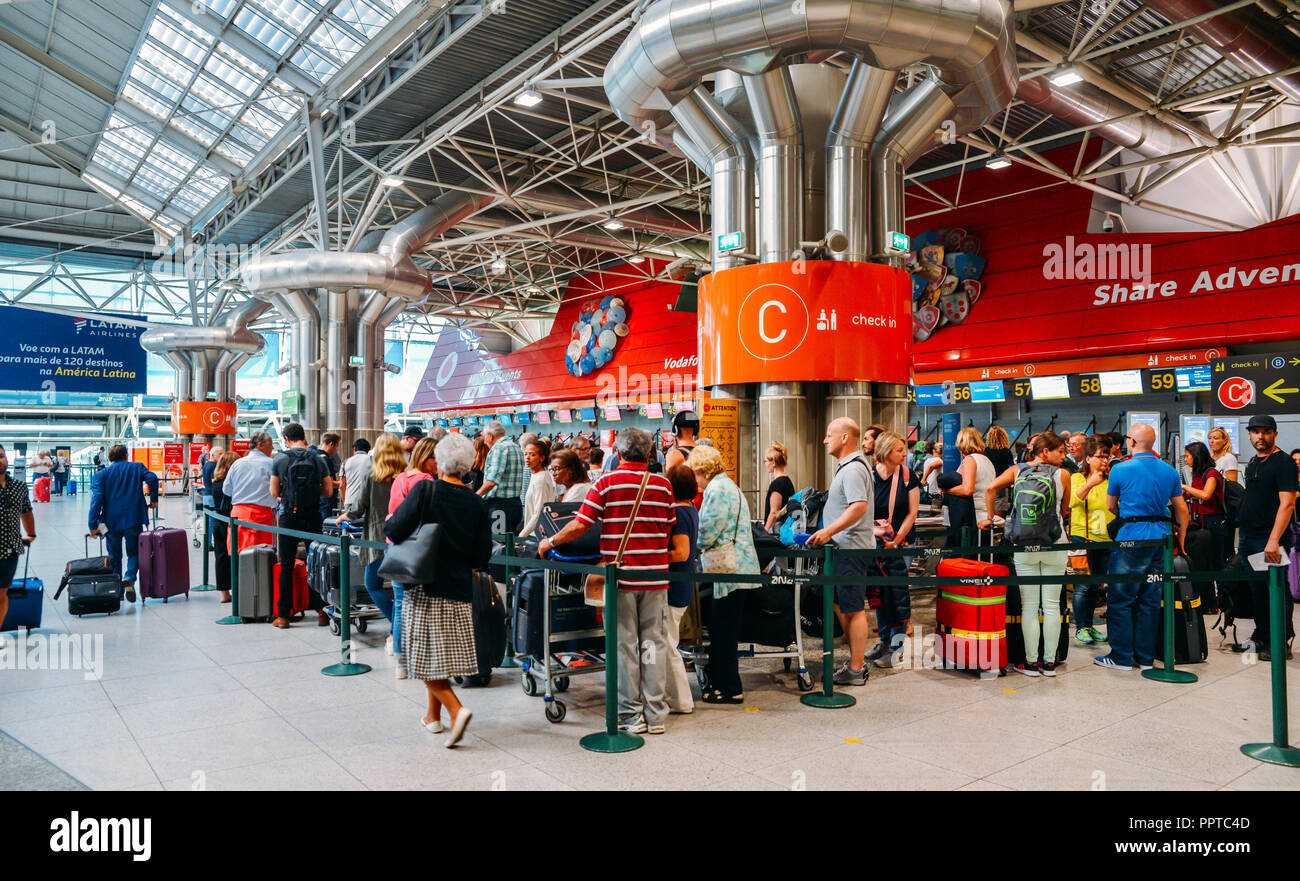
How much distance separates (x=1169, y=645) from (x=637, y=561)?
12.3ft

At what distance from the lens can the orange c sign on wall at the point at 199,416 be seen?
26672mm

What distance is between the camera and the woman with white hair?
164 inches

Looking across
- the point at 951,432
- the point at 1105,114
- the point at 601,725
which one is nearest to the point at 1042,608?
the point at 601,725

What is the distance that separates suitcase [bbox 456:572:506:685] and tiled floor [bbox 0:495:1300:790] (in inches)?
6.4

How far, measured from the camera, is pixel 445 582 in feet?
13.8

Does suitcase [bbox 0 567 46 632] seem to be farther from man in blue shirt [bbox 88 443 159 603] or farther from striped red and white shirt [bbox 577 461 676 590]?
striped red and white shirt [bbox 577 461 676 590]

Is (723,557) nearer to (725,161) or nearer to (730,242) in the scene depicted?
(730,242)

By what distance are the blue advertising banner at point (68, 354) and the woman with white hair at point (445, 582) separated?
2620cm

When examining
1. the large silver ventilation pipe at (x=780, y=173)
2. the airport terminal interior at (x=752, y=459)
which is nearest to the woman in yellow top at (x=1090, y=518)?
the airport terminal interior at (x=752, y=459)

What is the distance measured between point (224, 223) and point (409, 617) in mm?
22072

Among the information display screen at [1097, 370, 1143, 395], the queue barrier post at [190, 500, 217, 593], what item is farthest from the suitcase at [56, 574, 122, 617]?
the information display screen at [1097, 370, 1143, 395]

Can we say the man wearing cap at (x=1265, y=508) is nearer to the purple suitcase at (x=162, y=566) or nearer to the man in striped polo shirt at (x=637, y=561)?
the man in striped polo shirt at (x=637, y=561)
